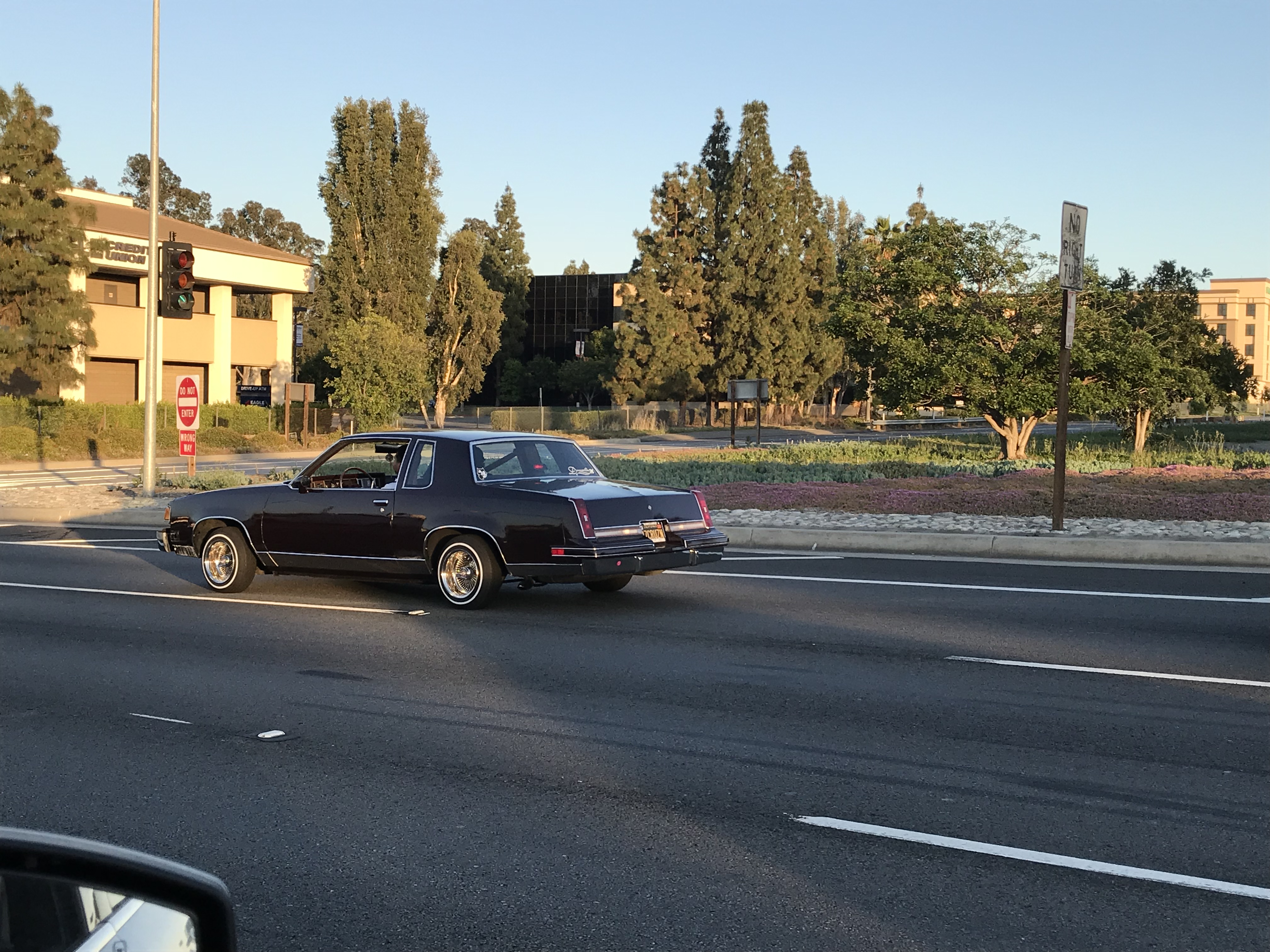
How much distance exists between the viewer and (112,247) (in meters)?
49.2

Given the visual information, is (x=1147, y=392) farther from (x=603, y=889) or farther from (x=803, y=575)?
(x=603, y=889)

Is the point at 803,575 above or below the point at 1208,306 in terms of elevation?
below

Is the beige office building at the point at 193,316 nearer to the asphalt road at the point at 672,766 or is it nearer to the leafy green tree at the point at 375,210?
the leafy green tree at the point at 375,210

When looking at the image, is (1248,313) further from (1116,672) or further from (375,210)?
(1116,672)

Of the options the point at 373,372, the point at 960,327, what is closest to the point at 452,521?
the point at 960,327

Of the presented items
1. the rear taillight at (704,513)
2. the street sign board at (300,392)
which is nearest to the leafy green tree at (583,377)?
the street sign board at (300,392)

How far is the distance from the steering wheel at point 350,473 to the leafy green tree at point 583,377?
68.7 metres

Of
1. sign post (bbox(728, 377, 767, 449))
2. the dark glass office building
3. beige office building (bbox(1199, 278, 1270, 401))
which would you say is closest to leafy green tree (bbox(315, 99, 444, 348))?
sign post (bbox(728, 377, 767, 449))

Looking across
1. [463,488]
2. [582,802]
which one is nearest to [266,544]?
[463,488]

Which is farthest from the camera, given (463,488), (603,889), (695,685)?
(463,488)

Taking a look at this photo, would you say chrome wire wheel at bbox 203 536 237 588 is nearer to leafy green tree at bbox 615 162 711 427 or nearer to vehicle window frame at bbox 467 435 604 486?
vehicle window frame at bbox 467 435 604 486

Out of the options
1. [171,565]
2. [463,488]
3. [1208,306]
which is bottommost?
[171,565]

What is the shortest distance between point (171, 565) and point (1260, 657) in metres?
11.7

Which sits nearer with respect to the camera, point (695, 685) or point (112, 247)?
point (695, 685)
